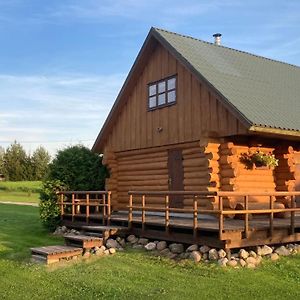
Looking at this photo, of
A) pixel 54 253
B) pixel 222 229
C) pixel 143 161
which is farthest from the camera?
pixel 143 161

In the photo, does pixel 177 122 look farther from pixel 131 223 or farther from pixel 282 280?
pixel 282 280

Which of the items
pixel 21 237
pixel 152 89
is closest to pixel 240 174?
pixel 152 89

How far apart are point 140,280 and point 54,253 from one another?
2.85 m

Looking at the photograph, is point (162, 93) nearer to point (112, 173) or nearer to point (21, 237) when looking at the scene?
point (112, 173)

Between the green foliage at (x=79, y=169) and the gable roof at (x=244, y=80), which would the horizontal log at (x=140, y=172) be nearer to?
the green foliage at (x=79, y=169)

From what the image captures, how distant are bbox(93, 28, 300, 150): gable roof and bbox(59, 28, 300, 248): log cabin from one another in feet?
0.16

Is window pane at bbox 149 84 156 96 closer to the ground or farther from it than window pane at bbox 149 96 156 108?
farther from it

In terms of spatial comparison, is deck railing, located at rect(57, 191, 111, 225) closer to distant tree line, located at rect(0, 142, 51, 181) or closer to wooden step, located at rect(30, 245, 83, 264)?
wooden step, located at rect(30, 245, 83, 264)

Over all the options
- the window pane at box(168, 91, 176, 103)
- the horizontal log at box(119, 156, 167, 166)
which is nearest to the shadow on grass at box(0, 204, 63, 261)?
the horizontal log at box(119, 156, 167, 166)

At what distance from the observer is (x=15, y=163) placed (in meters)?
67.1

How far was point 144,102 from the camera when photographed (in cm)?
1875

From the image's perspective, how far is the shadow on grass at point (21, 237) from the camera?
13445mm

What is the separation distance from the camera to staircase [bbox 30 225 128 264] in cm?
1207

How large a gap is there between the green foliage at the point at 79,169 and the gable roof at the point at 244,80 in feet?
3.02
